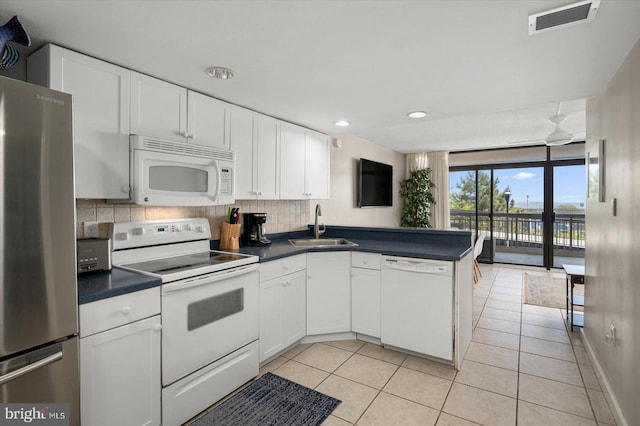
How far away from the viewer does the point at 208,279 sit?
6.73 ft

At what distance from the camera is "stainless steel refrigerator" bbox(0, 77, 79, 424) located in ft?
4.02

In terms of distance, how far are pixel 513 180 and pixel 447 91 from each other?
16.0 feet

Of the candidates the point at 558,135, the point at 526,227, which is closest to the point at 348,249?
the point at 558,135

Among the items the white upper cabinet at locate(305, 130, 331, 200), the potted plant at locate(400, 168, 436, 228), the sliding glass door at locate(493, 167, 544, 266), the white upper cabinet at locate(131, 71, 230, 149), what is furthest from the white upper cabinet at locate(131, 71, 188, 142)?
the sliding glass door at locate(493, 167, 544, 266)

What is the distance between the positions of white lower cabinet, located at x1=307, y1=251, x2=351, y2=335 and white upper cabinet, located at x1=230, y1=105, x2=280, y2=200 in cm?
77

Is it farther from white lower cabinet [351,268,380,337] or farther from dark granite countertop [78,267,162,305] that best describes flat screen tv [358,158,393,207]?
dark granite countertop [78,267,162,305]

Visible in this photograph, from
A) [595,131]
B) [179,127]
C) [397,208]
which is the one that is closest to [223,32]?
[179,127]

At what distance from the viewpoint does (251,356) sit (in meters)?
2.40

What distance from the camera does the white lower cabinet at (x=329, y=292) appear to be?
3025 mm

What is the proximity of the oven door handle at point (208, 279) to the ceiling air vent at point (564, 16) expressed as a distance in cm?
215

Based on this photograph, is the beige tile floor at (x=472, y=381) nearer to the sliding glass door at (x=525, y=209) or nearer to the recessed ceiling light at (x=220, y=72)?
the recessed ceiling light at (x=220, y=72)

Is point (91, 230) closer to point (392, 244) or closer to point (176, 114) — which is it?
point (176, 114)

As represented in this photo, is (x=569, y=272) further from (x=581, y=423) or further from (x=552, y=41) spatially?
(x=552, y=41)

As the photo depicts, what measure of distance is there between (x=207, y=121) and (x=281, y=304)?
5.15 ft
